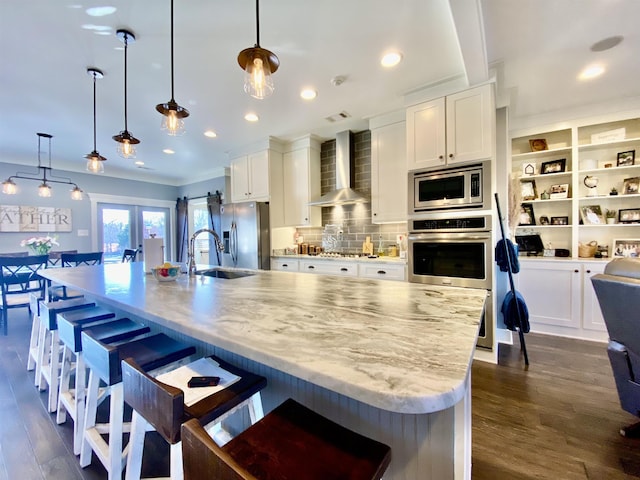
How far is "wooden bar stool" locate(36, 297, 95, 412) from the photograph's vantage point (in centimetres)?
186

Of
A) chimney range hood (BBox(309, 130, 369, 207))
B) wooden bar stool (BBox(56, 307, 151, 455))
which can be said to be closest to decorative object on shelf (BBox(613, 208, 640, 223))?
chimney range hood (BBox(309, 130, 369, 207))

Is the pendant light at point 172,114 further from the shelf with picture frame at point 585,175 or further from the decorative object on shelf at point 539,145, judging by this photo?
the decorative object on shelf at point 539,145

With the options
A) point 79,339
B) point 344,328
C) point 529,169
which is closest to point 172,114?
point 79,339

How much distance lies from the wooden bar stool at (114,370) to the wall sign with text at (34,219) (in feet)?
17.5

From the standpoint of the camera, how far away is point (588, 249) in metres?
3.19

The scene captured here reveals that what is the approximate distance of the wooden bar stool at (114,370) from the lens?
1.12m

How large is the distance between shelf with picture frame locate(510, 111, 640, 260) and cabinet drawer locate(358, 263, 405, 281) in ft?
Result: 5.67

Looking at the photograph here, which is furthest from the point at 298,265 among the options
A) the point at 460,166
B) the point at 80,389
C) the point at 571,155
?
the point at 571,155

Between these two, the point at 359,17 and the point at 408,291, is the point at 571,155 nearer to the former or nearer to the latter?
the point at 359,17

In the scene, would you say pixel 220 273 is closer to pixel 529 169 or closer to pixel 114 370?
pixel 114 370

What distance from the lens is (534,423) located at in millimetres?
1745

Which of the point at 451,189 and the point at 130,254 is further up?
the point at 451,189

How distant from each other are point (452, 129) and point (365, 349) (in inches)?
101

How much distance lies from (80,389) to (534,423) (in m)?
2.70
